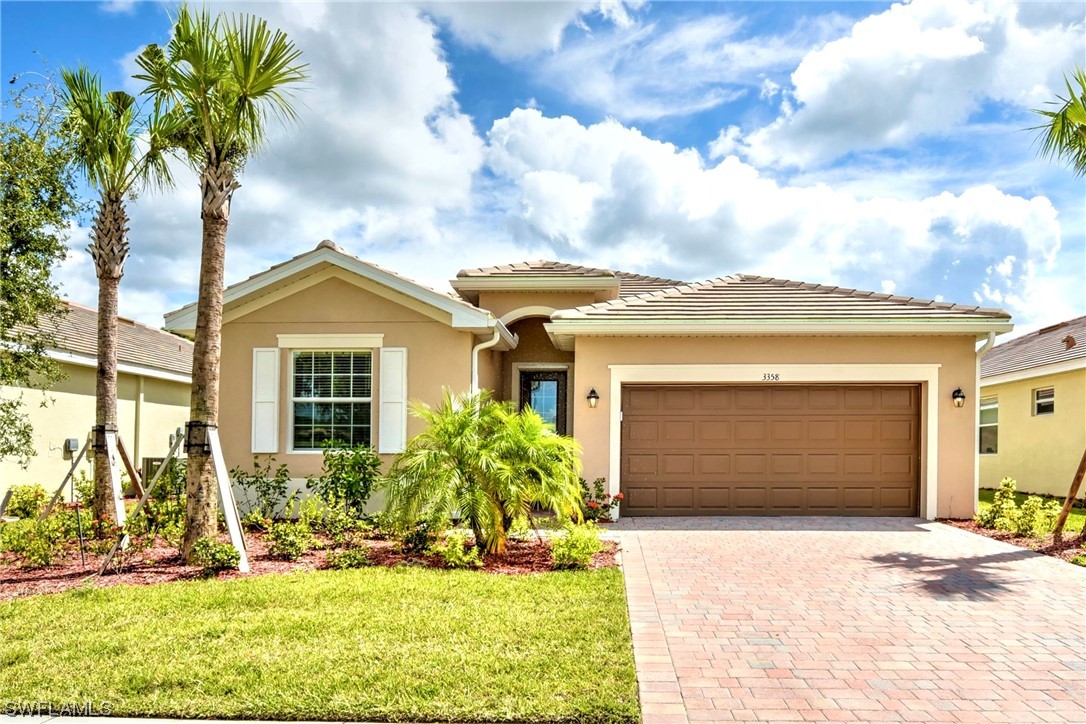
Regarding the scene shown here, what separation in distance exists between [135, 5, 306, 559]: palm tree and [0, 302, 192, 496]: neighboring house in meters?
6.52

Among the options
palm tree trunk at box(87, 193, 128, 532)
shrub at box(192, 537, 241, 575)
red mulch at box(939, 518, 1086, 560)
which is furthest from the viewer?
palm tree trunk at box(87, 193, 128, 532)

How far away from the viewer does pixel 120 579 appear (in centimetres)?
760

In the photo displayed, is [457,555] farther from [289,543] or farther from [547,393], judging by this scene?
[547,393]

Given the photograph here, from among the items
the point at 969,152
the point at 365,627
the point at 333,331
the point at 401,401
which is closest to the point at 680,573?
the point at 365,627

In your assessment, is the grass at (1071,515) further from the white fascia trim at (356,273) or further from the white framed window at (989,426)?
the white fascia trim at (356,273)

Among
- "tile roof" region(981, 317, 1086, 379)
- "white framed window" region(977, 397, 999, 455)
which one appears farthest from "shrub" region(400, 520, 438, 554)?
"white framed window" region(977, 397, 999, 455)

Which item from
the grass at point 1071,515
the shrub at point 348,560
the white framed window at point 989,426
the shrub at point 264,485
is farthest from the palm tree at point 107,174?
the white framed window at point 989,426

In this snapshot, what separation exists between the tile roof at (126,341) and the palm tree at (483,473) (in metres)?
8.62

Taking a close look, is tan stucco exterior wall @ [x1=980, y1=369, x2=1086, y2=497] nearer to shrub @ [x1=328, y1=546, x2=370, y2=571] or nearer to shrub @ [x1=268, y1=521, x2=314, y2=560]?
shrub @ [x1=328, y1=546, x2=370, y2=571]

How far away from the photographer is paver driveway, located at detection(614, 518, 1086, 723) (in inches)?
172

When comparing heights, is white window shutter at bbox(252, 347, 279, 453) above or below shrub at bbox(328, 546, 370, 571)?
above

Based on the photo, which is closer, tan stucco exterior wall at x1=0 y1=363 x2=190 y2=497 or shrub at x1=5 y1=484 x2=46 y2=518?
shrub at x1=5 y1=484 x2=46 y2=518

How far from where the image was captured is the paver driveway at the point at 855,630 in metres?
4.37

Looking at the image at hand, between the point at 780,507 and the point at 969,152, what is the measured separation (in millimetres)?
7433
